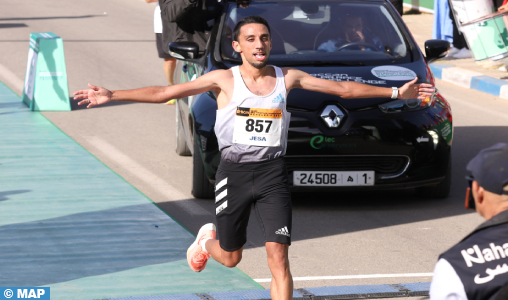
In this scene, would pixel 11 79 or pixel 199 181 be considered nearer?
pixel 199 181

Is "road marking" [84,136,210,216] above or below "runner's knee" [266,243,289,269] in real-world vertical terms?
below

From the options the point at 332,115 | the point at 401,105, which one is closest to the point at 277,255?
the point at 332,115

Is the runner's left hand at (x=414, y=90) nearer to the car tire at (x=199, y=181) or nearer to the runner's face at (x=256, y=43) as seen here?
the runner's face at (x=256, y=43)

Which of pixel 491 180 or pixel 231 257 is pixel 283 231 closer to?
pixel 231 257

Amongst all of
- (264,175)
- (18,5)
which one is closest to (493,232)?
(264,175)

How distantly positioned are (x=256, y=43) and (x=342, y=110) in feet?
7.33

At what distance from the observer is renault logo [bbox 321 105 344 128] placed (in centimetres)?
677

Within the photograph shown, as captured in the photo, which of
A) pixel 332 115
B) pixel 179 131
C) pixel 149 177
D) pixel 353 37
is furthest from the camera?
pixel 179 131

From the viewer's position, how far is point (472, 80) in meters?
13.6

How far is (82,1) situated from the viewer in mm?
27734

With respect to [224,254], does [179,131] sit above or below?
below

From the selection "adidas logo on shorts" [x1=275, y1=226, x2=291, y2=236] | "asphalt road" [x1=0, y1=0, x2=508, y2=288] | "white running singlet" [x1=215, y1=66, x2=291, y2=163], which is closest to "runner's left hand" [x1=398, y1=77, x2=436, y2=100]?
"white running singlet" [x1=215, y1=66, x2=291, y2=163]

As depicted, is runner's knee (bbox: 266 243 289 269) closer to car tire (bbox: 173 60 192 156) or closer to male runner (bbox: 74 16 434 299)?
male runner (bbox: 74 16 434 299)

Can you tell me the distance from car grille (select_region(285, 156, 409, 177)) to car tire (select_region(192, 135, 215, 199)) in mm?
879
